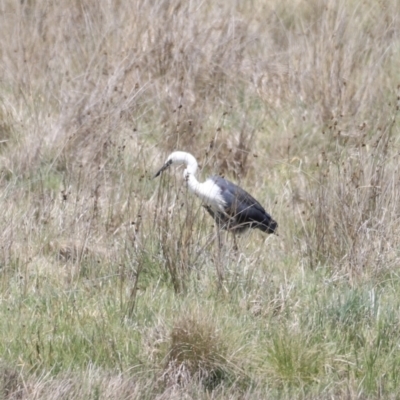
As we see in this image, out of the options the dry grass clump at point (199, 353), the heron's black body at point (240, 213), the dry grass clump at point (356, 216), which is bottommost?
the heron's black body at point (240, 213)

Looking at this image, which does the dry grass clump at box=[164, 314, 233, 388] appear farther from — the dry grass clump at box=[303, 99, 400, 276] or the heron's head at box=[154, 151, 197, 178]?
the heron's head at box=[154, 151, 197, 178]

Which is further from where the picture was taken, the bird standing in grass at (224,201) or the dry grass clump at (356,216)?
the bird standing in grass at (224,201)

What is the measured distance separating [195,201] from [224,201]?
27 cm

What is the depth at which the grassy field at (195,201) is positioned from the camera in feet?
17.5

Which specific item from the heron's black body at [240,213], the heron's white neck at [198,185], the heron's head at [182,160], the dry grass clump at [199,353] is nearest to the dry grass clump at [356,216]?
the heron's black body at [240,213]

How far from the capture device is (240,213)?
7008mm

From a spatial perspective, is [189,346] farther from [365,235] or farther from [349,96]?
[349,96]

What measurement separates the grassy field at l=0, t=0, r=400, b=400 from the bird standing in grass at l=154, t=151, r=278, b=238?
13cm

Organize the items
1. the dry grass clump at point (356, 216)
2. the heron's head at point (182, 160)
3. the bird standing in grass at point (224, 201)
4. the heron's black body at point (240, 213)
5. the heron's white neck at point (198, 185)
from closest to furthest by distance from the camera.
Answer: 1. the dry grass clump at point (356, 216)
2. the heron's black body at point (240, 213)
3. the bird standing in grass at point (224, 201)
4. the heron's white neck at point (198, 185)
5. the heron's head at point (182, 160)

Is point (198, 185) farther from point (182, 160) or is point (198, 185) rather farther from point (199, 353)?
point (199, 353)

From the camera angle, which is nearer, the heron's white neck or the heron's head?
the heron's white neck

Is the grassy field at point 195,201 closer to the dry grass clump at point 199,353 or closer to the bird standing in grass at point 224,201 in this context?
the dry grass clump at point 199,353

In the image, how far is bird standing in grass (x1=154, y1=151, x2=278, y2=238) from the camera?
23.6ft

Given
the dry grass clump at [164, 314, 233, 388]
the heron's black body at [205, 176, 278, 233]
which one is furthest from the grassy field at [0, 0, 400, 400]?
the heron's black body at [205, 176, 278, 233]
